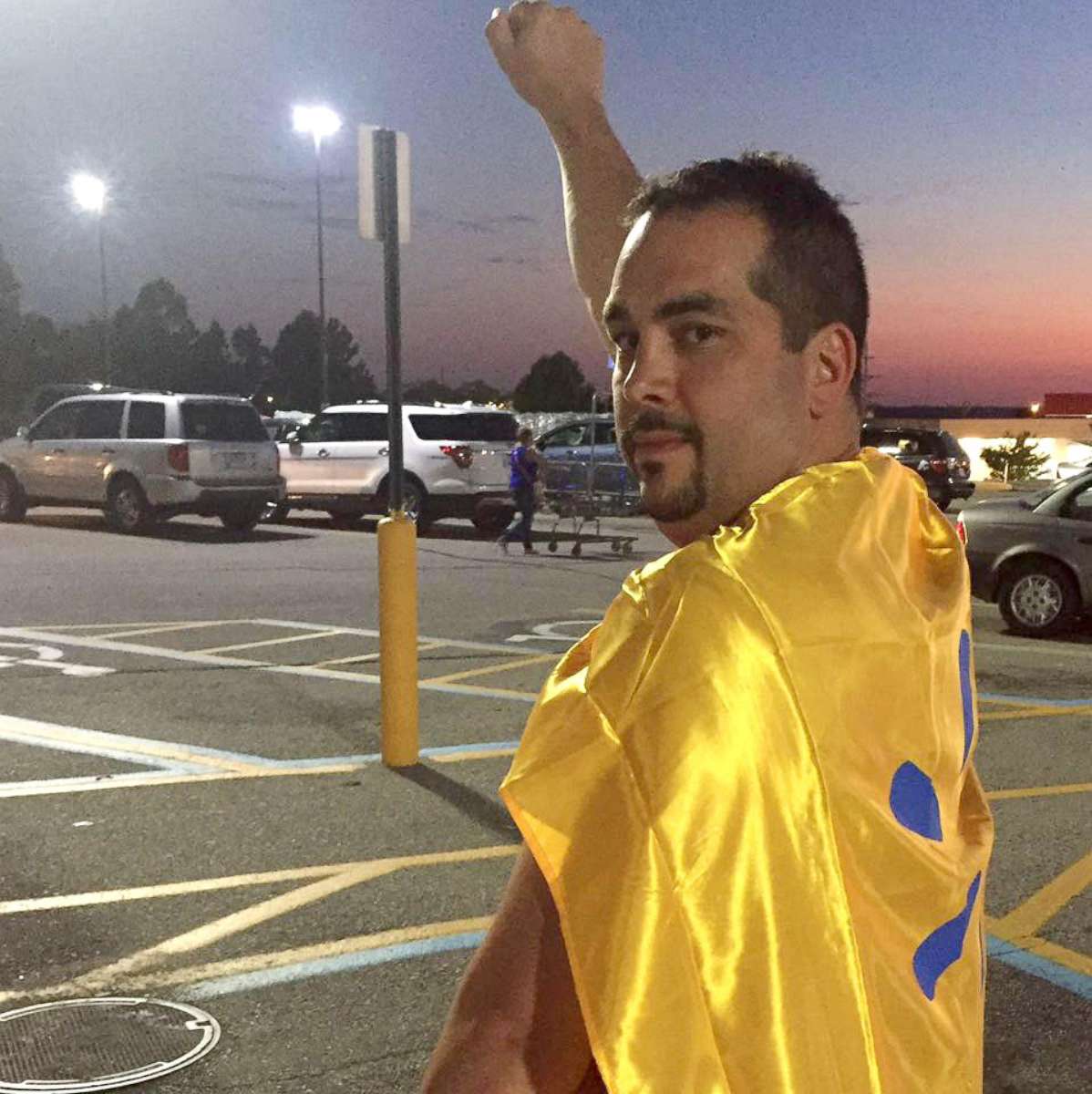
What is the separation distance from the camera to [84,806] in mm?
5676

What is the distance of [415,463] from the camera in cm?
1912

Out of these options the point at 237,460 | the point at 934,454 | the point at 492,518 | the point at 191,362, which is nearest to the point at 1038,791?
the point at 492,518

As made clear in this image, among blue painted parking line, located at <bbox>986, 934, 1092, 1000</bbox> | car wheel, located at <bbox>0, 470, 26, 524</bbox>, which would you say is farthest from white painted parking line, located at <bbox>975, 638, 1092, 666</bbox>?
car wheel, located at <bbox>0, 470, 26, 524</bbox>

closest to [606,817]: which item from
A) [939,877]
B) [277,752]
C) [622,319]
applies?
[939,877]

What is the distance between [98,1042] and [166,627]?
7149 millimetres

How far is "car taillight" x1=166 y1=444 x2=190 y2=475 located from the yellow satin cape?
1787 centimetres

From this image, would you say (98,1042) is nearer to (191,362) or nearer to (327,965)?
(327,965)

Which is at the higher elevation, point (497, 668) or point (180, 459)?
point (180, 459)

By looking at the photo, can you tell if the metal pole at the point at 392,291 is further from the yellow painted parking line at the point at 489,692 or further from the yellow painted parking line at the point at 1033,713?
the yellow painted parking line at the point at 1033,713

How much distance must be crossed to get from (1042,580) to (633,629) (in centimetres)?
1064

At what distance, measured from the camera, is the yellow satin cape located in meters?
0.91

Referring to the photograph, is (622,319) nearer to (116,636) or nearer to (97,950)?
(97,950)

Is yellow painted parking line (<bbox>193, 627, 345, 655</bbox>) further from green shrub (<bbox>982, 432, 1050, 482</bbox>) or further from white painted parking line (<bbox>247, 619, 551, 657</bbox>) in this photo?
green shrub (<bbox>982, 432, 1050, 482</bbox>)

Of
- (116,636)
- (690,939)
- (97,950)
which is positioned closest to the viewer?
(690,939)
